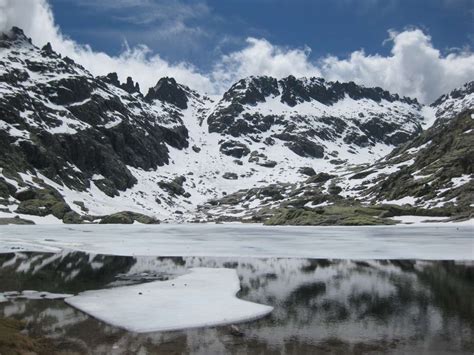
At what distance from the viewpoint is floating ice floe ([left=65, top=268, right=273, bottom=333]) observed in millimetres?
20562

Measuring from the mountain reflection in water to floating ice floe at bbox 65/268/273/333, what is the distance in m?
0.76

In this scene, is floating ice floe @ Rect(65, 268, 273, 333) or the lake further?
floating ice floe @ Rect(65, 268, 273, 333)

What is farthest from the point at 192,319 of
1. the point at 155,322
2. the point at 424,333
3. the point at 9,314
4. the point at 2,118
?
the point at 2,118

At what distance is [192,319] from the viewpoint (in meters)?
21.1

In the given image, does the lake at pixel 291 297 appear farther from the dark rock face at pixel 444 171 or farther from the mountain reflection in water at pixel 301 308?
the dark rock face at pixel 444 171

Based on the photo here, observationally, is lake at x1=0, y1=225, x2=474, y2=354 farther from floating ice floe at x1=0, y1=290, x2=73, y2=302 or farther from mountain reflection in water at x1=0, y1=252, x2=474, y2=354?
floating ice floe at x1=0, y1=290, x2=73, y2=302

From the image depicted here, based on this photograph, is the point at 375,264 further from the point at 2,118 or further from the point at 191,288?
the point at 2,118

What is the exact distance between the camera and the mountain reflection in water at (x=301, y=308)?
690 inches

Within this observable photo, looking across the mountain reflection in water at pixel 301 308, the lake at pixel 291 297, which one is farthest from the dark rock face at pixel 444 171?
the mountain reflection in water at pixel 301 308

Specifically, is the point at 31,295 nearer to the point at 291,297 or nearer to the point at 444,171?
the point at 291,297

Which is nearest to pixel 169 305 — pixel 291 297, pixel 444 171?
pixel 291 297

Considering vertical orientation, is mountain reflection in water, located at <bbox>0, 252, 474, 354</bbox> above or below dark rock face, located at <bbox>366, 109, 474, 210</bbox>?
below

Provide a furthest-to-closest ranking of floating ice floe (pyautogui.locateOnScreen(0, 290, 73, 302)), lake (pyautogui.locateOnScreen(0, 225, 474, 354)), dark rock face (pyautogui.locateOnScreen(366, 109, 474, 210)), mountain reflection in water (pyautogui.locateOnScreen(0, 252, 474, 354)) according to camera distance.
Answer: dark rock face (pyautogui.locateOnScreen(366, 109, 474, 210)), floating ice floe (pyautogui.locateOnScreen(0, 290, 73, 302)), lake (pyautogui.locateOnScreen(0, 225, 474, 354)), mountain reflection in water (pyautogui.locateOnScreen(0, 252, 474, 354))

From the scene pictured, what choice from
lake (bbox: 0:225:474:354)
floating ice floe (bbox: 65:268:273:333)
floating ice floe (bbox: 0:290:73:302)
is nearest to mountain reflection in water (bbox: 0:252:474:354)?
lake (bbox: 0:225:474:354)
